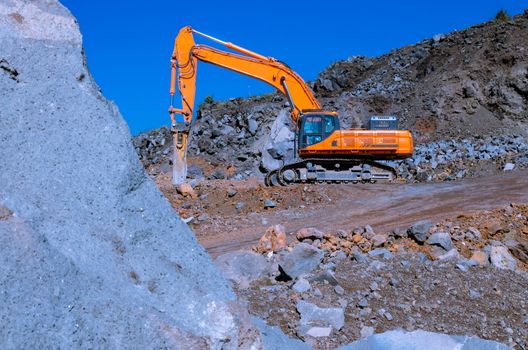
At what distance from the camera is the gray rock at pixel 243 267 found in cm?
666

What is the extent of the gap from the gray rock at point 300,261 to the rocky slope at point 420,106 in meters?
17.8

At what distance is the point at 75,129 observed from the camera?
3.05 metres

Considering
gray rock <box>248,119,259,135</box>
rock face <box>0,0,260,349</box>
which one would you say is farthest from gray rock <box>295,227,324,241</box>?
gray rock <box>248,119,259,135</box>

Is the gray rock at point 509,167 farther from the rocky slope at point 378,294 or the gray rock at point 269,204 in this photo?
the rocky slope at point 378,294

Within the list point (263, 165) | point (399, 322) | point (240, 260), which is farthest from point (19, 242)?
point (263, 165)

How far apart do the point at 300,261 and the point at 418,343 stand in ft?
9.00

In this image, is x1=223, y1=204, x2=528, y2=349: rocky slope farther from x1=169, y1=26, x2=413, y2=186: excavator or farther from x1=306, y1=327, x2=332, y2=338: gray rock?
x1=169, y1=26, x2=413, y2=186: excavator

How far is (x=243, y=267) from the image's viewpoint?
22.5 ft

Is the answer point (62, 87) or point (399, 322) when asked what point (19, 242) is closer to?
point (62, 87)

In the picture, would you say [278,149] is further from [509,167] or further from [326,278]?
[326,278]

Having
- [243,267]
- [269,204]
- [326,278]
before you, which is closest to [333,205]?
[269,204]

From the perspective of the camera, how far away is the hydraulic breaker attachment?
19141mm

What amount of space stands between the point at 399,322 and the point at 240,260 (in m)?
2.12

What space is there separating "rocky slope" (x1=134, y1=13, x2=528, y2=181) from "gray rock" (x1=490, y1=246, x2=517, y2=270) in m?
14.9
